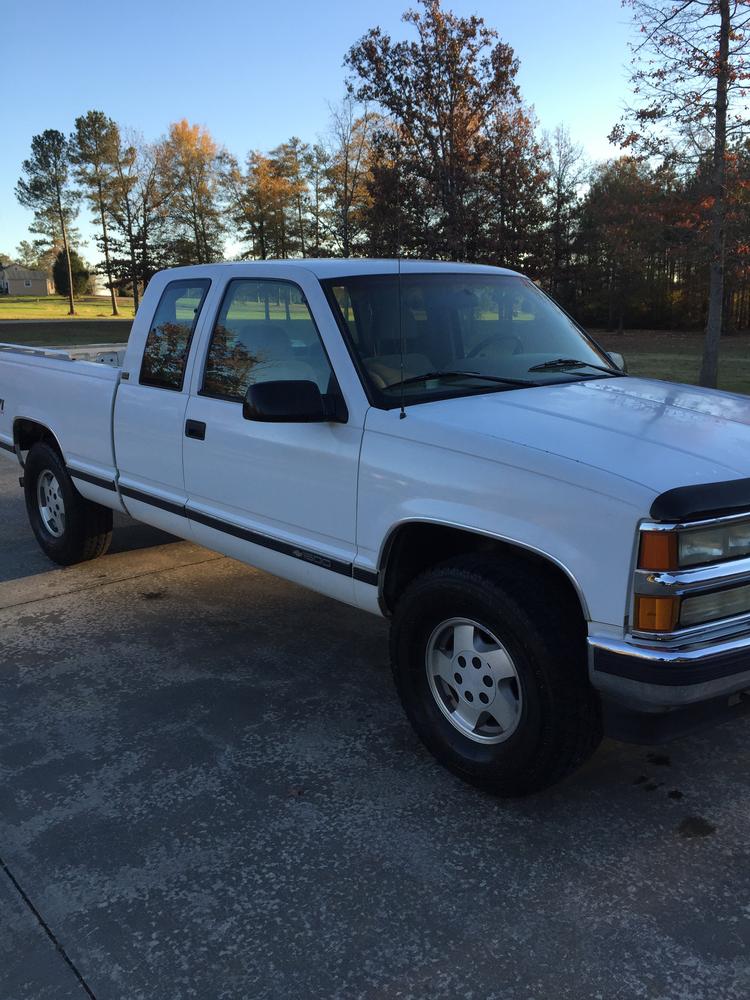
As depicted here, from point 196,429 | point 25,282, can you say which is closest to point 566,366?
point 196,429

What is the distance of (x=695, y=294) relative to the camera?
134 ft

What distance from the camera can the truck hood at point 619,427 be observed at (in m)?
2.72

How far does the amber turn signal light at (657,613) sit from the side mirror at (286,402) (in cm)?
149

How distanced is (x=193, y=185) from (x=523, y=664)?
5902cm

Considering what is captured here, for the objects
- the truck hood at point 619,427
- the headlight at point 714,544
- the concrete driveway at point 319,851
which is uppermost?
the truck hood at point 619,427

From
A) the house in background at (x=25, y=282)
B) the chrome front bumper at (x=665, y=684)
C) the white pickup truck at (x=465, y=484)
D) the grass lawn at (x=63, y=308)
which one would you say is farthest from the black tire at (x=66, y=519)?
the house in background at (x=25, y=282)

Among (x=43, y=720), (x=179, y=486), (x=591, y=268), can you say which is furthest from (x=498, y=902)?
(x=591, y=268)

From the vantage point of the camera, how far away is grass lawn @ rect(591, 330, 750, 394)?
19.1 metres

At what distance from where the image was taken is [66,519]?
5.74m

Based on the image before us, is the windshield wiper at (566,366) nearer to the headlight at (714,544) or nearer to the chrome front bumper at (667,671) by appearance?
the headlight at (714,544)

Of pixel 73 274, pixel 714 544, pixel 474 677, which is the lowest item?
pixel 474 677

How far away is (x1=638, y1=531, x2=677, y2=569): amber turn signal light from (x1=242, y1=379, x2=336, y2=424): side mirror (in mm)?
1445

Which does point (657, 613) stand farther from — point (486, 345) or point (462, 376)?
point (486, 345)

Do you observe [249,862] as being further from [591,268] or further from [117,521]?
[591,268]
